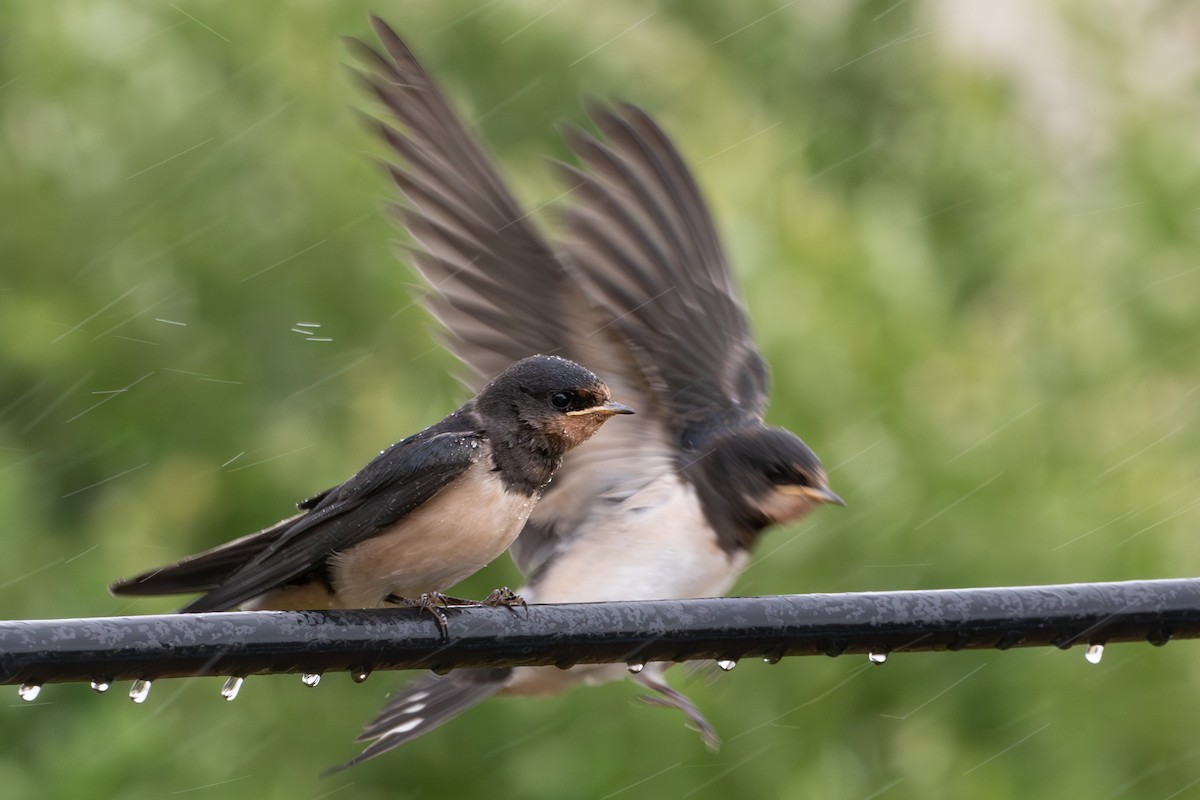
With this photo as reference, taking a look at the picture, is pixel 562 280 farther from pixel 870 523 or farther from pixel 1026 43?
pixel 1026 43

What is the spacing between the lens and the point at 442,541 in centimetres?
346

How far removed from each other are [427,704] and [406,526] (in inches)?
58.4

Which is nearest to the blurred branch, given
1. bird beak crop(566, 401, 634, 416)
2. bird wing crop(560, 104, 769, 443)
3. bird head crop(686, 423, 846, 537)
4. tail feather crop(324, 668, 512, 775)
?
bird beak crop(566, 401, 634, 416)

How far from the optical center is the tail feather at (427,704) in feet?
15.5

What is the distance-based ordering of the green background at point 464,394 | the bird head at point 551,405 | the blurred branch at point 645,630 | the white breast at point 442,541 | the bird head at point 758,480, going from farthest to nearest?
the green background at point 464,394
the bird head at point 758,480
the bird head at point 551,405
the white breast at point 442,541
the blurred branch at point 645,630

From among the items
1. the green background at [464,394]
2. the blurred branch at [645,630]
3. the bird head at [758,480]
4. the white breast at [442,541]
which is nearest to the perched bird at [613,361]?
the bird head at [758,480]

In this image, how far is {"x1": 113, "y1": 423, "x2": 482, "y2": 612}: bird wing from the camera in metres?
3.49

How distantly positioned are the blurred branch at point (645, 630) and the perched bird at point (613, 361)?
1985 millimetres

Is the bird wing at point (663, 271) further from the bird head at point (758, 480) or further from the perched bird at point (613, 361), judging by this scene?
the bird head at point (758, 480)

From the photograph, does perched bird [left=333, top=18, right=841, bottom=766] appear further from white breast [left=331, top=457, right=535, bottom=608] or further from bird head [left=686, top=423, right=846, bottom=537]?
white breast [left=331, top=457, right=535, bottom=608]

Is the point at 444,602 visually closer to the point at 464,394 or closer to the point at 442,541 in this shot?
the point at 442,541

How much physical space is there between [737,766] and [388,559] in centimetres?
237

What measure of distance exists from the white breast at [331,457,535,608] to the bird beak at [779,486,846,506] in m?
1.55

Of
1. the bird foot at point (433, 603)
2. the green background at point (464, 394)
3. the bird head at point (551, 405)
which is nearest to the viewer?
the bird foot at point (433, 603)
